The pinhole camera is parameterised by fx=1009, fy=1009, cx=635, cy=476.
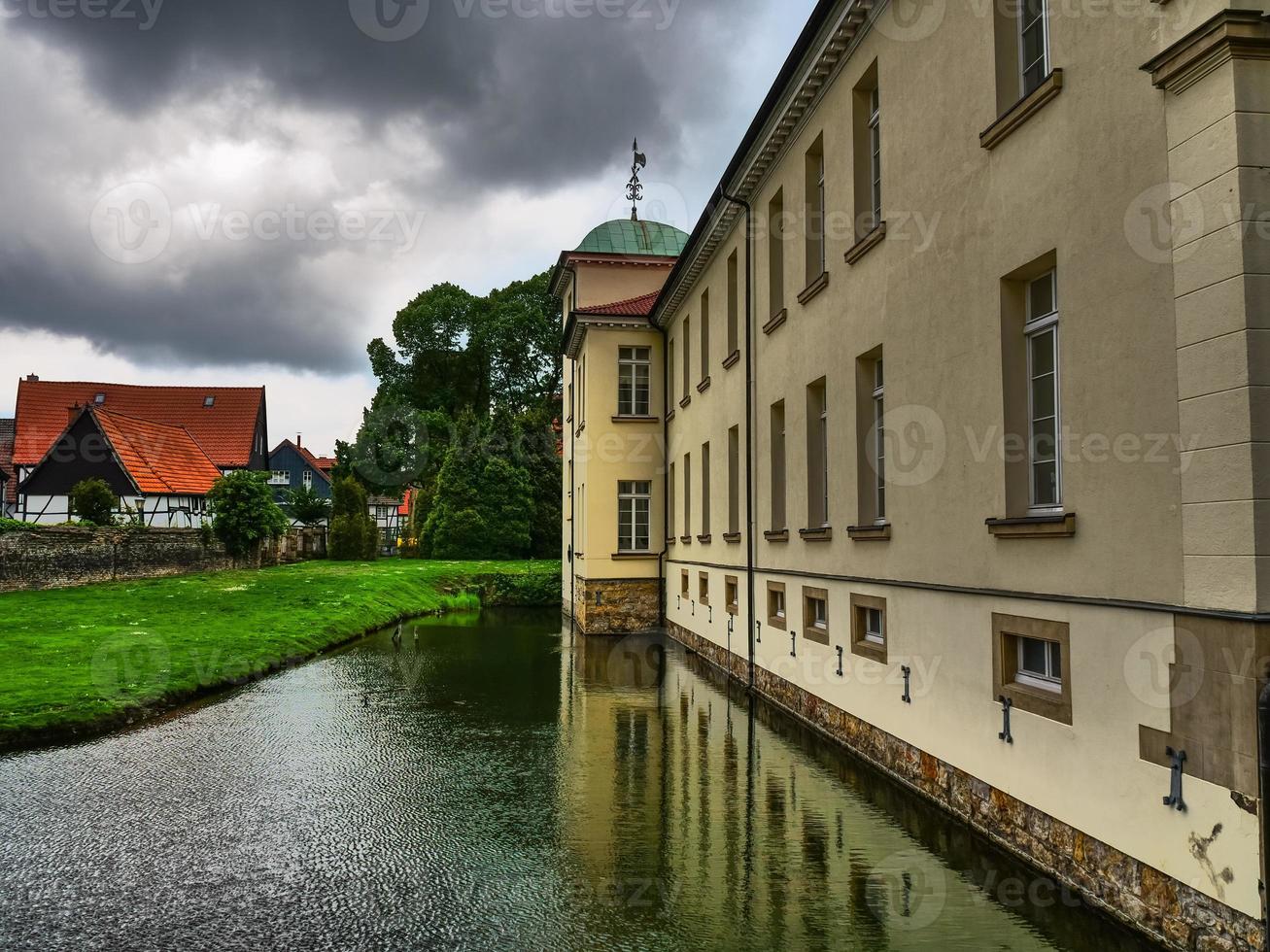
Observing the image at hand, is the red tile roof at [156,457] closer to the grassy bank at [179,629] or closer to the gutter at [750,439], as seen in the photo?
the grassy bank at [179,629]

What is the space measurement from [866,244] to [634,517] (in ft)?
51.0

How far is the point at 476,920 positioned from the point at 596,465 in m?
19.7

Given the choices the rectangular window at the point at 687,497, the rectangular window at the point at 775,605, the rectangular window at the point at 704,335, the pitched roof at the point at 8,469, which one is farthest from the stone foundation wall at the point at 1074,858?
the pitched roof at the point at 8,469

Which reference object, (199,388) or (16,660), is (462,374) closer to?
(199,388)

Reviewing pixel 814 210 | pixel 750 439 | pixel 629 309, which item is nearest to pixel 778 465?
pixel 750 439

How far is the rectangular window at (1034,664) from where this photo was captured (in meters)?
6.53

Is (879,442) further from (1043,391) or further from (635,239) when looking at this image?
(635,239)

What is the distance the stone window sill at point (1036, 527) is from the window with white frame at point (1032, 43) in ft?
10.1

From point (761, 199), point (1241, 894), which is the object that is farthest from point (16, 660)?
point (1241, 894)

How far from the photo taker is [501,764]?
1020cm

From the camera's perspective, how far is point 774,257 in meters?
14.6

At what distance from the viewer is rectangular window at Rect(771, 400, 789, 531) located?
14414 millimetres

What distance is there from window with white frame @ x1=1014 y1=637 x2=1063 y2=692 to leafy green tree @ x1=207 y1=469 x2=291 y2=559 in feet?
112

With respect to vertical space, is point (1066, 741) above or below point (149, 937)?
above
